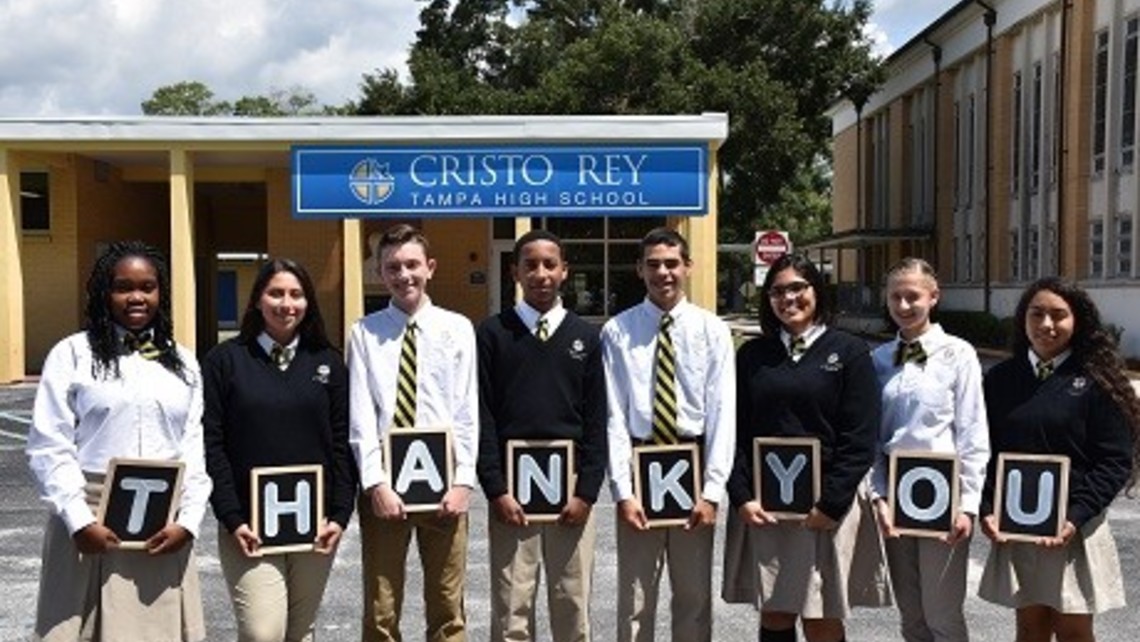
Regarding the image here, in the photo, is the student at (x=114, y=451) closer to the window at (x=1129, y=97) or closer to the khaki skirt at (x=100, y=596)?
the khaki skirt at (x=100, y=596)

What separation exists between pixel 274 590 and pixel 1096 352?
352 cm

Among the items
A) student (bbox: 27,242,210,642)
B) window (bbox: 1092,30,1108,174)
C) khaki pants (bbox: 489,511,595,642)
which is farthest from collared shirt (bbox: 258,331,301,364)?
window (bbox: 1092,30,1108,174)

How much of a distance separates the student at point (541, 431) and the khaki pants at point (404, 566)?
0.60 feet

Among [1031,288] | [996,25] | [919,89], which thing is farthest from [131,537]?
[919,89]

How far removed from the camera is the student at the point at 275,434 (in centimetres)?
503

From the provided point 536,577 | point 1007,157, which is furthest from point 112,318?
point 1007,157

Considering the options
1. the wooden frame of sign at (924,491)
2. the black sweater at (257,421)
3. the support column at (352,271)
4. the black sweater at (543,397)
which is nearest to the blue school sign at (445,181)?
the support column at (352,271)

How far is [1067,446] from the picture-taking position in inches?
205

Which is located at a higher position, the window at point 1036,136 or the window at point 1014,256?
the window at point 1036,136

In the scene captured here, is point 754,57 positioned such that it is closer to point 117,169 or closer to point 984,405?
point 117,169

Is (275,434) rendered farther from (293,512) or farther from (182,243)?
(182,243)

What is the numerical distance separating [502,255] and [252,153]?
18.8 ft

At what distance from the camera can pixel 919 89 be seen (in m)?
45.8

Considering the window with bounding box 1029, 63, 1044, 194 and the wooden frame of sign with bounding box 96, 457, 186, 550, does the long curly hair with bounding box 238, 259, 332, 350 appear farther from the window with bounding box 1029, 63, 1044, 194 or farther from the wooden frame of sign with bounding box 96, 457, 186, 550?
the window with bounding box 1029, 63, 1044, 194
